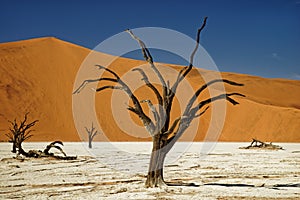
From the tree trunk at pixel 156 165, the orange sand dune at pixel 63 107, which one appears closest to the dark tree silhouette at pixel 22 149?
the tree trunk at pixel 156 165

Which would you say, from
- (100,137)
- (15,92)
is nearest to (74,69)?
(15,92)

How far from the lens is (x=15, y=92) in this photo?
52.9 meters

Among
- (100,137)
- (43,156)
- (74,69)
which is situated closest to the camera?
(43,156)

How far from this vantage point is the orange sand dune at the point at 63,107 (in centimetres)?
4975

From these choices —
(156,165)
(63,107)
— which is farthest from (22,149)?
(63,107)

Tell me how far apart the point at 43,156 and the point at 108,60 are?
60.5m

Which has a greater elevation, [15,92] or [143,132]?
[15,92]

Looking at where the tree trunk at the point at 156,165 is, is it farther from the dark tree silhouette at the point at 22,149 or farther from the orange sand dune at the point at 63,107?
the orange sand dune at the point at 63,107

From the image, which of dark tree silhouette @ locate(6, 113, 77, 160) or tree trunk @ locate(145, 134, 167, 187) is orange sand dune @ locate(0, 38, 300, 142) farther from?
tree trunk @ locate(145, 134, 167, 187)

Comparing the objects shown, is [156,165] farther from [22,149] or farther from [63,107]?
[63,107]

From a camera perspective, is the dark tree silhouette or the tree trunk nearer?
the tree trunk

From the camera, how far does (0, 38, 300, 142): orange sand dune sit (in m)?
49.8

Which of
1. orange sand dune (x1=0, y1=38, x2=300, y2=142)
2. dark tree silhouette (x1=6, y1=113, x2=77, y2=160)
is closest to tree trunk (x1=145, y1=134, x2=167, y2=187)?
dark tree silhouette (x1=6, y1=113, x2=77, y2=160)

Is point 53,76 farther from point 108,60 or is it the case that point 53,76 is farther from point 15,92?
point 108,60
